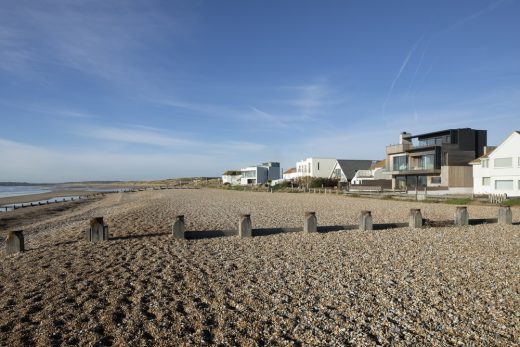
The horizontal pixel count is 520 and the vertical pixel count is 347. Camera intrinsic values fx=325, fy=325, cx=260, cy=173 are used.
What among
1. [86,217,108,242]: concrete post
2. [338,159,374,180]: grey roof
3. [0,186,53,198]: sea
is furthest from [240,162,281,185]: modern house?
[86,217,108,242]: concrete post

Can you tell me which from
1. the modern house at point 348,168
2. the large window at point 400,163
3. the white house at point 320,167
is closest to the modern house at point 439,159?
the large window at point 400,163

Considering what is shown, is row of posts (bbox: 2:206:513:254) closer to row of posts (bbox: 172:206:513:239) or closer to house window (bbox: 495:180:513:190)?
row of posts (bbox: 172:206:513:239)

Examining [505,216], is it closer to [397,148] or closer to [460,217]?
[460,217]

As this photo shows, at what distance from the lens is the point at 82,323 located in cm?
480

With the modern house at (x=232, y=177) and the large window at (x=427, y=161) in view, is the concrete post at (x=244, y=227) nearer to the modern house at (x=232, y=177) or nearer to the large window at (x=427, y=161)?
the large window at (x=427, y=161)

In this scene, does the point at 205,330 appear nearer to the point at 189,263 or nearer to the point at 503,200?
the point at 189,263

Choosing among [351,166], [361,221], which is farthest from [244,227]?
[351,166]

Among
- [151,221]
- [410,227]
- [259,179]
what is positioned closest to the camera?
[410,227]

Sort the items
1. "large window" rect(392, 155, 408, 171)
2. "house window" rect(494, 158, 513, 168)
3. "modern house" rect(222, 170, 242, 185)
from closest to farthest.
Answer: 1. "house window" rect(494, 158, 513, 168)
2. "large window" rect(392, 155, 408, 171)
3. "modern house" rect(222, 170, 242, 185)

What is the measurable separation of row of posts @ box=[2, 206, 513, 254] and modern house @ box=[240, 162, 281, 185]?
2548 inches

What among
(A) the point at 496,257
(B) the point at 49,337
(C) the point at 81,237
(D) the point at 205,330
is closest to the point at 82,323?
(B) the point at 49,337

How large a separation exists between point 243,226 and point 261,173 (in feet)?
222

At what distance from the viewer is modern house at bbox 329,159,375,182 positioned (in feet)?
187

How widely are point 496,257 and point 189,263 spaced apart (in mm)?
7928
